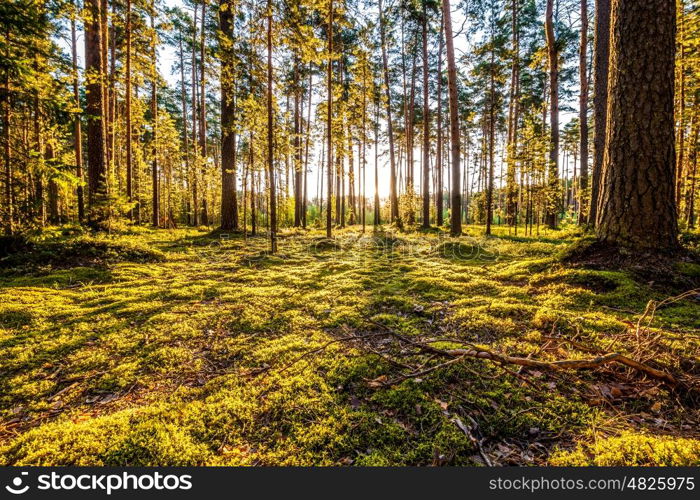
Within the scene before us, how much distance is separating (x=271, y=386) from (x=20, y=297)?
508 centimetres

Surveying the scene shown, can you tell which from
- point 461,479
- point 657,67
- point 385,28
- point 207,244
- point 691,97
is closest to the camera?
point 461,479

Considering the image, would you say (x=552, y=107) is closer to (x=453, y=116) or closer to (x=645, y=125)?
(x=453, y=116)

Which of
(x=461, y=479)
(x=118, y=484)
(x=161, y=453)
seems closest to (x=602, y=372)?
(x=461, y=479)

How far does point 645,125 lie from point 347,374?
5259mm

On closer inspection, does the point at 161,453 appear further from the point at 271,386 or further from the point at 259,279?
the point at 259,279

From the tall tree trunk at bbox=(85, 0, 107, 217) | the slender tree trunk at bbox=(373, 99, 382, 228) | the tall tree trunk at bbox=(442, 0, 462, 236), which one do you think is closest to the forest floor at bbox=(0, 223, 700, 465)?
the tall tree trunk at bbox=(85, 0, 107, 217)

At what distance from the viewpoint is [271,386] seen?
2311 mm

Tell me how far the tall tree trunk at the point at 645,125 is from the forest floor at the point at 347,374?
694 mm

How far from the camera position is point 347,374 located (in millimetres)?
2422

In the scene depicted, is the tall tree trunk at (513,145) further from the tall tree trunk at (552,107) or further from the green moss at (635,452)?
the green moss at (635,452)

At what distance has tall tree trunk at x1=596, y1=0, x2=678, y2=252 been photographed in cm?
376

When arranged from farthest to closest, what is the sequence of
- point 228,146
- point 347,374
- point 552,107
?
1. point 552,107
2. point 228,146
3. point 347,374

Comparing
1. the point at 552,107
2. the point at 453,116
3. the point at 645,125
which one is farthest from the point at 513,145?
the point at 645,125

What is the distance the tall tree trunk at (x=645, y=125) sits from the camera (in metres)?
3.76
